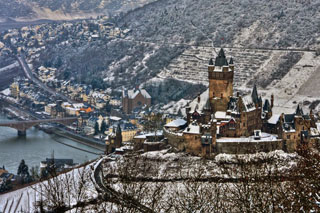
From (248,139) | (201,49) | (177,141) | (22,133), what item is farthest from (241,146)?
(201,49)

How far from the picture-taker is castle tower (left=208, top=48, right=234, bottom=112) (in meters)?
53.5

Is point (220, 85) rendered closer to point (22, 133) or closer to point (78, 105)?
point (22, 133)

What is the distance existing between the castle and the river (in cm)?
1775

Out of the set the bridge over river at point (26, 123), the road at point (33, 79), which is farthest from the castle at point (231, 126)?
the road at point (33, 79)

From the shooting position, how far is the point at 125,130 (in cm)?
8162

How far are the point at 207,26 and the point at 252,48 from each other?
2649cm

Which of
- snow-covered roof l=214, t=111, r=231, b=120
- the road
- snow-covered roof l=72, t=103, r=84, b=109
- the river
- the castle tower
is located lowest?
the river

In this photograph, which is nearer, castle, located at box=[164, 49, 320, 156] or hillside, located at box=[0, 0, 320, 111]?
castle, located at box=[164, 49, 320, 156]

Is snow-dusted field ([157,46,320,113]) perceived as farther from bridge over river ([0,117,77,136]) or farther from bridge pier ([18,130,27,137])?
bridge pier ([18,130,27,137])

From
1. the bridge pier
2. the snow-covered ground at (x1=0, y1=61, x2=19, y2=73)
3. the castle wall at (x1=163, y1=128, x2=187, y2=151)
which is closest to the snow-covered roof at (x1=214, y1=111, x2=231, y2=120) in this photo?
the castle wall at (x1=163, y1=128, x2=187, y2=151)

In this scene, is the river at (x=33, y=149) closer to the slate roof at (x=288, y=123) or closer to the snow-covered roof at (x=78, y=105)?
the snow-covered roof at (x=78, y=105)

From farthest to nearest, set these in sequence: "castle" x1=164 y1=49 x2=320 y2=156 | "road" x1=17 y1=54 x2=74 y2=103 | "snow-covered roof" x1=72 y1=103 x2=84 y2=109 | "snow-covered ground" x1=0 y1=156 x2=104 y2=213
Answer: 1. "road" x1=17 y1=54 x2=74 y2=103
2. "snow-covered roof" x1=72 y1=103 x2=84 y2=109
3. "castle" x1=164 y1=49 x2=320 y2=156
4. "snow-covered ground" x1=0 y1=156 x2=104 y2=213

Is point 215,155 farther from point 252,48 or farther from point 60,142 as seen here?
point 252,48

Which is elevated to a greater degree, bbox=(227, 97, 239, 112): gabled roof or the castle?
bbox=(227, 97, 239, 112): gabled roof
